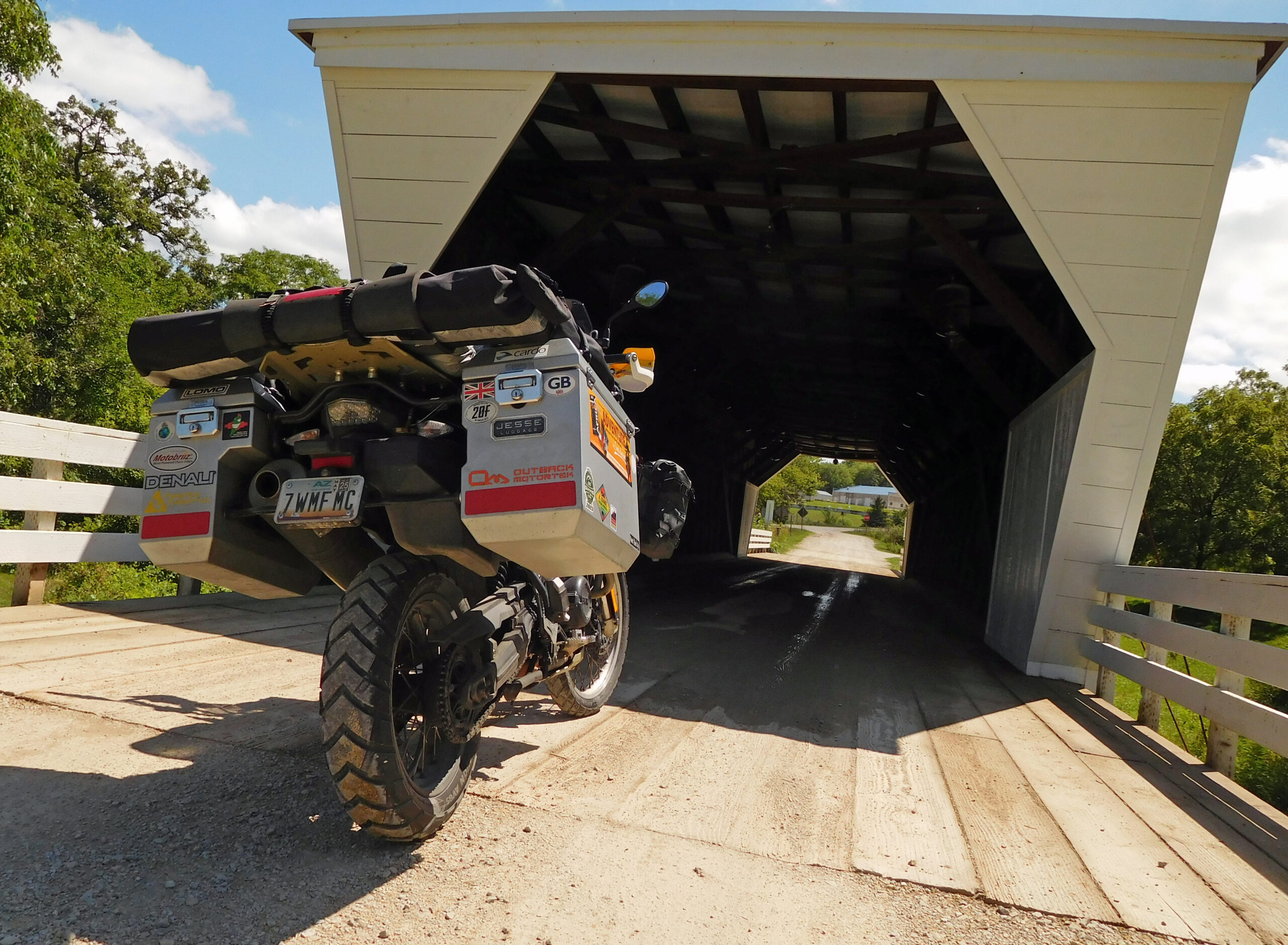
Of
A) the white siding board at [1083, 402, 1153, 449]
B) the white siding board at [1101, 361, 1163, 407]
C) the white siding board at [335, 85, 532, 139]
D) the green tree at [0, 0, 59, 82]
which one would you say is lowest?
the white siding board at [1083, 402, 1153, 449]

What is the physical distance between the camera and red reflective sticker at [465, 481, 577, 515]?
2.09 m

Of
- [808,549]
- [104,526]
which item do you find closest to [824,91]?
[104,526]

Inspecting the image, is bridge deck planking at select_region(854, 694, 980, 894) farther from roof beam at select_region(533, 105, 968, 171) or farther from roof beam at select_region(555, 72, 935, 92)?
roof beam at select_region(533, 105, 968, 171)

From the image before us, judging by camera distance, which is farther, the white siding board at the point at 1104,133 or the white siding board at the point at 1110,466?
the white siding board at the point at 1110,466

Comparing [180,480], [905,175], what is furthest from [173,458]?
[905,175]

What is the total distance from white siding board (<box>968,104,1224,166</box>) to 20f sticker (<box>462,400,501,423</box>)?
17.6 feet

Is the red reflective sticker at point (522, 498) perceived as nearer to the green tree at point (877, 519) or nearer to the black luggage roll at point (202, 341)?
the black luggage roll at point (202, 341)

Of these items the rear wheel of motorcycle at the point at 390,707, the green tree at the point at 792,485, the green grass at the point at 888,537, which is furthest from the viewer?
the green grass at the point at 888,537

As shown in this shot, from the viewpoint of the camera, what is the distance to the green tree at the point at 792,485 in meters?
65.2

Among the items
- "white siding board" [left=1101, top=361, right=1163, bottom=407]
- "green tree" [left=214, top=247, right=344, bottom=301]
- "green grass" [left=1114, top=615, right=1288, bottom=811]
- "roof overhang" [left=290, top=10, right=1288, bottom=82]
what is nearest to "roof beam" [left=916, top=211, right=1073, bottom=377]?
"white siding board" [left=1101, top=361, right=1163, bottom=407]

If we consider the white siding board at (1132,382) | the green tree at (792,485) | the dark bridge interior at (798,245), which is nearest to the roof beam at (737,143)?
the dark bridge interior at (798,245)

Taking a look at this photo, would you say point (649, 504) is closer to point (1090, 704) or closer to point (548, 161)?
point (1090, 704)

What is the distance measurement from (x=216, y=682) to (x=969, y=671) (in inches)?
232

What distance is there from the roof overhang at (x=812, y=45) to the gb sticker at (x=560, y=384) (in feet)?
16.1
